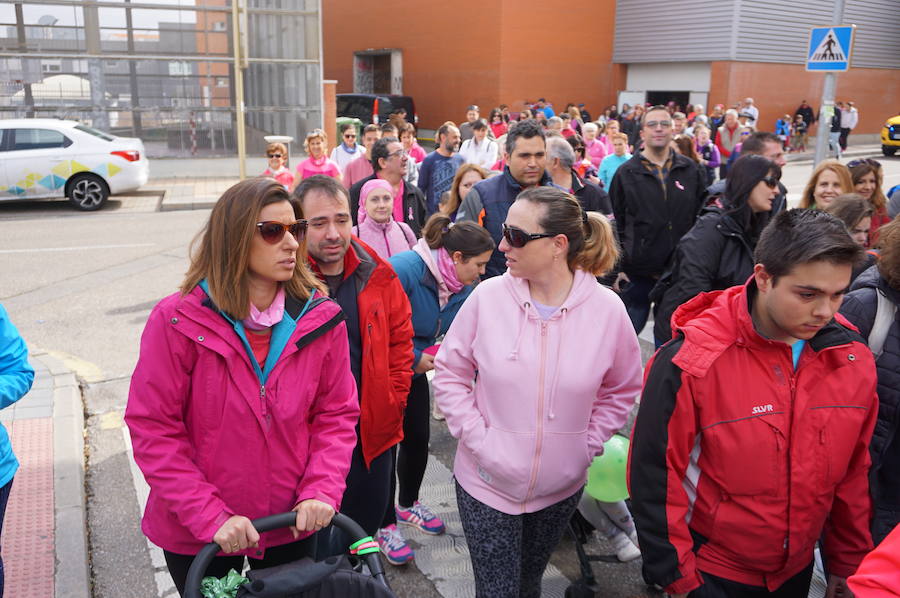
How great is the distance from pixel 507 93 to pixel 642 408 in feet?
93.1

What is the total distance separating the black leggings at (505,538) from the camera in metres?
2.85

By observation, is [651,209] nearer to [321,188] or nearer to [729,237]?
[729,237]

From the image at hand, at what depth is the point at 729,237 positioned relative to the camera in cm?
408

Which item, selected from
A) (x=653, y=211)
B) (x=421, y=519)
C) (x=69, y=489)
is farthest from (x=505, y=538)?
(x=653, y=211)

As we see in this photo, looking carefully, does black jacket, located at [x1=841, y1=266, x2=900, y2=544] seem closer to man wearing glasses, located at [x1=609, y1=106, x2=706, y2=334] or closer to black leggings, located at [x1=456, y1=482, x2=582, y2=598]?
black leggings, located at [x1=456, y1=482, x2=582, y2=598]

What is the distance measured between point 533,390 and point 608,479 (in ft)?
4.45

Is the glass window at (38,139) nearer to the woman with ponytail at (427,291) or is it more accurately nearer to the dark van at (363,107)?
the woman with ponytail at (427,291)

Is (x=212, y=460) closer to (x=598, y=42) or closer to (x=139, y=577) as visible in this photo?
(x=139, y=577)

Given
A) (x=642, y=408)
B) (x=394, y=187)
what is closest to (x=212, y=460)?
(x=642, y=408)

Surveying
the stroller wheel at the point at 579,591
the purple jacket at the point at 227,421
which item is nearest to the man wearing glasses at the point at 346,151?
the stroller wheel at the point at 579,591

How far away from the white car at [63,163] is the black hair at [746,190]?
529 inches

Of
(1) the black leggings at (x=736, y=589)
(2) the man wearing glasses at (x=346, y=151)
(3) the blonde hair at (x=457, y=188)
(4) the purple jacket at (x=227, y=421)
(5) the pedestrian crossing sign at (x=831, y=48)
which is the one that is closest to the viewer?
(4) the purple jacket at (x=227, y=421)

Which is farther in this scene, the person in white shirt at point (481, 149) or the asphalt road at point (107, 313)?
the person in white shirt at point (481, 149)

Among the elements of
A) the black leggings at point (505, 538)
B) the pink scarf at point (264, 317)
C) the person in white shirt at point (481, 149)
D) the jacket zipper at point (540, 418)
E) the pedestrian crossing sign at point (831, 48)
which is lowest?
the black leggings at point (505, 538)
